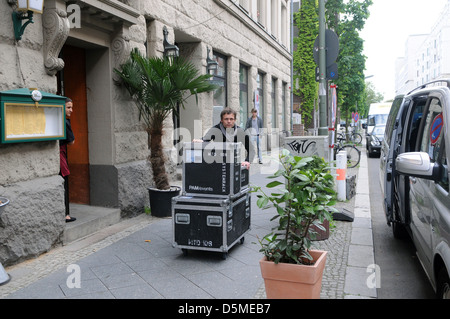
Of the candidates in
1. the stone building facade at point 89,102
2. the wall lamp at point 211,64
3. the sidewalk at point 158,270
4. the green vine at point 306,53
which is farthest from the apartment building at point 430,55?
the sidewalk at point 158,270

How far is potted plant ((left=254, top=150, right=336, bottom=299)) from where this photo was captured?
3457mm

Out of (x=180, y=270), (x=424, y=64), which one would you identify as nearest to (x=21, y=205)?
(x=180, y=270)

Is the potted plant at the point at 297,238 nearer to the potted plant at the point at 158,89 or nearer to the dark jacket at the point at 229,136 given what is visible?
the dark jacket at the point at 229,136

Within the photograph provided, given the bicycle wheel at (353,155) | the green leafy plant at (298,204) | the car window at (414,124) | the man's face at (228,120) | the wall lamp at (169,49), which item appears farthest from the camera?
the bicycle wheel at (353,155)

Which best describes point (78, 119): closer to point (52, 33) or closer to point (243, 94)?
point (52, 33)

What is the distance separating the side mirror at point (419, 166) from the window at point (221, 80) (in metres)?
9.92

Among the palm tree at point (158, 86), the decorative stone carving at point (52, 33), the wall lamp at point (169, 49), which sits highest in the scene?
the wall lamp at point (169, 49)

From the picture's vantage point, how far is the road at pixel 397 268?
4.59 m

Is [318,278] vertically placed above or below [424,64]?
below

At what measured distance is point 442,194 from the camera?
3.43 metres

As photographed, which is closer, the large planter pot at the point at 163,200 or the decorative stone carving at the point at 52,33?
the decorative stone carving at the point at 52,33

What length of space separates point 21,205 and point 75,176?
243 cm

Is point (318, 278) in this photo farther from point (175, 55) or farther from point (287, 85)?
point (287, 85)

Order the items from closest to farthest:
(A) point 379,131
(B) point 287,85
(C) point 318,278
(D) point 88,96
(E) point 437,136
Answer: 1. (C) point 318,278
2. (E) point 437,136
3. (D) point 88,96
4. (A) point 379,131
5. (B) point 287,85
